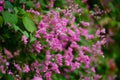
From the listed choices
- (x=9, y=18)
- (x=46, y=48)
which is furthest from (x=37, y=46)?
(x=9, y=18)

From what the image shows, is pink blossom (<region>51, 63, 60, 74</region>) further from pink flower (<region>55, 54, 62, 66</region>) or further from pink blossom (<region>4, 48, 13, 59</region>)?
pink blossom (<region>4, 48, 13, 59</region>)

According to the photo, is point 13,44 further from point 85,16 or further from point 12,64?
point 85,16

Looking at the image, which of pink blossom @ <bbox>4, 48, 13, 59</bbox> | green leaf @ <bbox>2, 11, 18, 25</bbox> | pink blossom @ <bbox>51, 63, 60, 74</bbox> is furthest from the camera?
pink blossom @ <bbox>51, 63, 60, 74</bbox>

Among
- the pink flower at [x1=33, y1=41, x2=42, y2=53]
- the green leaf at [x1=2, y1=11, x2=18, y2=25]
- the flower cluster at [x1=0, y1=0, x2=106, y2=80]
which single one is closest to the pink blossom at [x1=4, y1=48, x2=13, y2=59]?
the flower cluster at [x1=0, y1=0, x2=106, y2=80]

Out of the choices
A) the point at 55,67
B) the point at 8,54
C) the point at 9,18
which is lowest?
the point at 55,67

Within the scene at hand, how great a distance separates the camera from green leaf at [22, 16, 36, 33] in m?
2.09

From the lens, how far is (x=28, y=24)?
2.11 metres

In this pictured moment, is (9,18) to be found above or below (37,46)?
above

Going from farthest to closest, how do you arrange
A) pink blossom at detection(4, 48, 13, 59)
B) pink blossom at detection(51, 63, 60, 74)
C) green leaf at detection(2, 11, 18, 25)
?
pink blossom at detection(51, 63, 60, 74) → pink blossom at detection(4, 48, 13, 59) → green leaf at detection(2, 11, 18, 25)

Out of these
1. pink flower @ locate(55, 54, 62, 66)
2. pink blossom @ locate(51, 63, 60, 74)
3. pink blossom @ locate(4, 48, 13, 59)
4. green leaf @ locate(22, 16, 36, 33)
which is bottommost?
pink blossom @ locate(51, 63, 60, 74)

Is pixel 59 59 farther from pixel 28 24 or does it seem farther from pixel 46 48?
pixel 28 24

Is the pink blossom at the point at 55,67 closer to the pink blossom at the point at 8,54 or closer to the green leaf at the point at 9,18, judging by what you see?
the pink blossom at the point at 8,54

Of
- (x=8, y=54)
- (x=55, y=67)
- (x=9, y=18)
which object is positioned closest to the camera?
(x=9, y=18)

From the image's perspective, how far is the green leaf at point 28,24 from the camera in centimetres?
209
